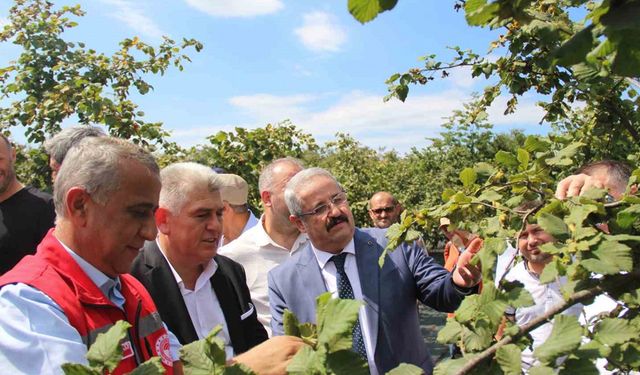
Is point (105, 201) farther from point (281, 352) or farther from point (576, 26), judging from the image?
point (576, 26)

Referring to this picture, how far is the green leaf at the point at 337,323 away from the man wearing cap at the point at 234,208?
403 centimetres

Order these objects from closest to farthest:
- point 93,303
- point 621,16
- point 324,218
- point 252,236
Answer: point 621,16 < point 93,303 < point 324,218 < point 252,236

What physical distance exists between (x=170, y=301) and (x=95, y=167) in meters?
1.22

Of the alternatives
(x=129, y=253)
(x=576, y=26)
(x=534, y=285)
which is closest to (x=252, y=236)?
(x=534, y=285)

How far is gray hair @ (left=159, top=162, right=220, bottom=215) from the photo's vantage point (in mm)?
2854

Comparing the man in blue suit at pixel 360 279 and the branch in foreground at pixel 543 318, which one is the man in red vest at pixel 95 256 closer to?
the branch in foreground at pixel 543 318

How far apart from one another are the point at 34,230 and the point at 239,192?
5.71 ft

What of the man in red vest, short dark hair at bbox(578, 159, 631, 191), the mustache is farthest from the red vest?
short dark hair at bbox(578, 159, 631, 191)

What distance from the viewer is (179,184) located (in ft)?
9.41

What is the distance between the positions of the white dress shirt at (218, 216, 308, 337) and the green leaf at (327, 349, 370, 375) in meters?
2.94

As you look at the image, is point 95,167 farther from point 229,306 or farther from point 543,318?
point 229,306

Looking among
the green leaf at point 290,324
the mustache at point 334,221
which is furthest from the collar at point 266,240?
the green leaf at point 290,324

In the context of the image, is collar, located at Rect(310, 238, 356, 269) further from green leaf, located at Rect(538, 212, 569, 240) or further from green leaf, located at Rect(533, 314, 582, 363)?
green leaf, located at Rect(533, 314, 582, 363)

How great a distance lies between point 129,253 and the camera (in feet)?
5.85
